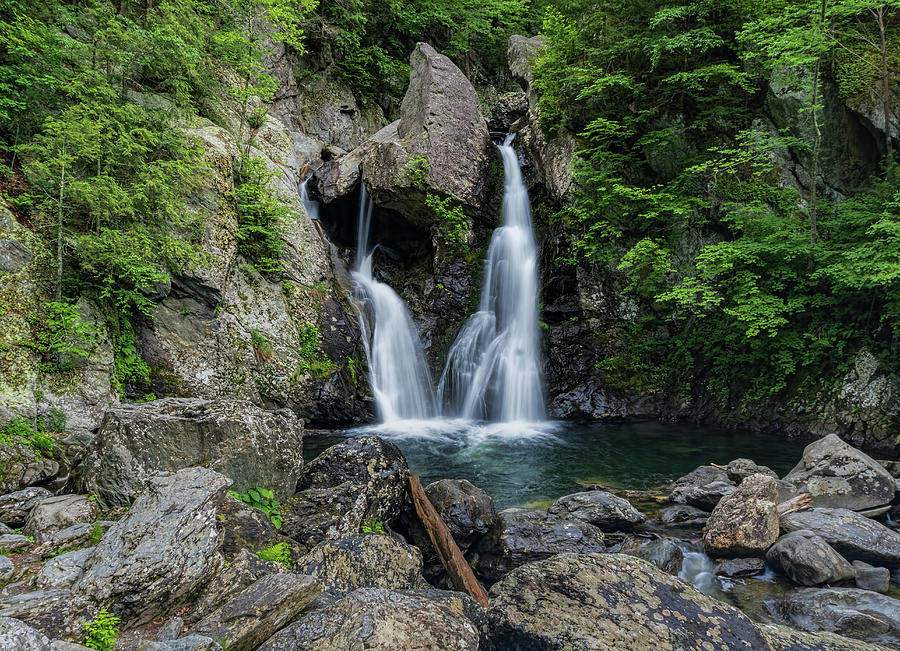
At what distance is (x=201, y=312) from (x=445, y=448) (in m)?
6.11

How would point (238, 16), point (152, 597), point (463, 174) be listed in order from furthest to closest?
1. point (463, 174)
2. point (238, 16)
3. point (152, 597)

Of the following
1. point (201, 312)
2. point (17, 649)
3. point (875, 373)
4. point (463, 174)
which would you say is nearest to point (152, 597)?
point (17, 649)

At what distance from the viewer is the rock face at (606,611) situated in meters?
2.79

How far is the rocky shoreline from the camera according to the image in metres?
2.78

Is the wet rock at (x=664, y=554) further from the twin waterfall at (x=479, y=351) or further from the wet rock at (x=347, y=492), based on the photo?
the twin waterfall at (x=479, y=351)

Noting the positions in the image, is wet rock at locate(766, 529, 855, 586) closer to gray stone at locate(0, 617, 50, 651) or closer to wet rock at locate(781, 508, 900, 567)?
wet rock at locate(781, 508, 900, 567)

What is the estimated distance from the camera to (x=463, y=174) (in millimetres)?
14688

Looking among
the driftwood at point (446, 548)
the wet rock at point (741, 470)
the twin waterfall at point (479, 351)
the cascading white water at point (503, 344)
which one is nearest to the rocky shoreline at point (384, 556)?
the driftwood at point (446, 548)

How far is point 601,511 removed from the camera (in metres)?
6.16

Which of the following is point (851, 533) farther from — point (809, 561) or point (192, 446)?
point (192, 446)

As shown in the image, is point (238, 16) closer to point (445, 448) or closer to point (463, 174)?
point (463, 174)

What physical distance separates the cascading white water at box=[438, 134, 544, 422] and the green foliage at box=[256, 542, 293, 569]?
30.1 ft

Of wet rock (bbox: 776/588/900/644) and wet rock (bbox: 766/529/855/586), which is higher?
wet rock (bbox: 766/529/855/586)

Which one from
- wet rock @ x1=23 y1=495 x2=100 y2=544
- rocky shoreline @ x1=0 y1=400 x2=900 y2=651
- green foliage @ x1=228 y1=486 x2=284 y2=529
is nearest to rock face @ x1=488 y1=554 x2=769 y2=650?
rocky shoreline @ x1=0 y1=400 x2=900 y2=651
